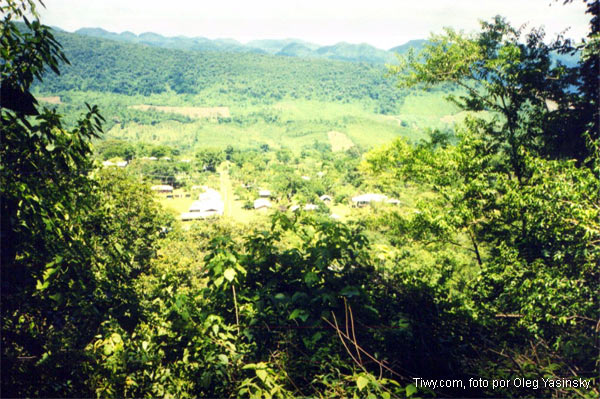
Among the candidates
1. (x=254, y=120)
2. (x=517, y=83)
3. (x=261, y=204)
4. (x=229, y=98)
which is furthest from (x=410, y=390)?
(x=229, y=98)

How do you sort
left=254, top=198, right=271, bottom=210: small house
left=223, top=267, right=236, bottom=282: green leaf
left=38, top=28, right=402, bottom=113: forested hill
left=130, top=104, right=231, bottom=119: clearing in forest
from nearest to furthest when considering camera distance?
left=223, top=267, right=236, bottom=282: green leaf, left=254, top=198, right=271, bottom=210: small house, left=130, top=104, right=231, bottom=119: clearing in forest, left=38, top=28, right=402, bottom=113: forested hill

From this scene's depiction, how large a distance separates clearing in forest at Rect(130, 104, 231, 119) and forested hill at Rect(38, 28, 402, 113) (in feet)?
66.4

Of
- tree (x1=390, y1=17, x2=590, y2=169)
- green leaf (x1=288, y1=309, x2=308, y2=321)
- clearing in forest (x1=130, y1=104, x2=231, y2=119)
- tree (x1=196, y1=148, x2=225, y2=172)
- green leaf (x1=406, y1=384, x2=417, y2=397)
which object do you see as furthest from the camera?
clearing in forest (x1=130, y1=104, x2=231, y2=119)

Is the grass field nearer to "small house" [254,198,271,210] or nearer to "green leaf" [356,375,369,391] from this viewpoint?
"small house" [254,198,271,210]

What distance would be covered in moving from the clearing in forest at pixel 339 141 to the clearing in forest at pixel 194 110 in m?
47.8

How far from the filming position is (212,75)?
184 m

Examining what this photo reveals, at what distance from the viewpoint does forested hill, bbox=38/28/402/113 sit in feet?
531

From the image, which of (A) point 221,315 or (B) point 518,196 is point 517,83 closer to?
(B) point 518,196

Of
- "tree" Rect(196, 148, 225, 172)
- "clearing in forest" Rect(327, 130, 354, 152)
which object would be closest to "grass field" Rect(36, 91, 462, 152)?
"clearing in forest" Rect(327, 130, 354, 152)

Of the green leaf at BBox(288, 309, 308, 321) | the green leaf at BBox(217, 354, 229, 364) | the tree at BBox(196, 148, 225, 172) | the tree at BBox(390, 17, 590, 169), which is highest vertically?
the tree at BBox(390, 17, 590, 169)

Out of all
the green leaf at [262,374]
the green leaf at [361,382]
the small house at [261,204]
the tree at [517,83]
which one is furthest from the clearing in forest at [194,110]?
the green leaf at [361,382]

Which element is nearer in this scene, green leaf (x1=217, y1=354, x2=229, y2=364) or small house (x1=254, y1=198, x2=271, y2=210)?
green leaf (x1=217, y1=354, x2=229, y2=364)

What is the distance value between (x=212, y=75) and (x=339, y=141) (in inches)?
4197

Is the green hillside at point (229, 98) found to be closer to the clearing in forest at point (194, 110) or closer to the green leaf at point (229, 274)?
the clearing in forest at point (194, 110)
